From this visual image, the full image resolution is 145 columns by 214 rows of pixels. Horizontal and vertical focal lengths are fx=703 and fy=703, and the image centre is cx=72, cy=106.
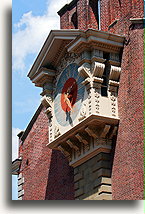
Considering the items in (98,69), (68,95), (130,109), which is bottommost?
(130,109)

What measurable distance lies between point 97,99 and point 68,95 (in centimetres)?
198

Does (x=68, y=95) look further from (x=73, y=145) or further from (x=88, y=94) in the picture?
(x=73, y=145)

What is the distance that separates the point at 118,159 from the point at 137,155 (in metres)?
1.27

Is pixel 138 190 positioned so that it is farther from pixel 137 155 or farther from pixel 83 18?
pixel 83 18

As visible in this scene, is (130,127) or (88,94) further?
(88,94)

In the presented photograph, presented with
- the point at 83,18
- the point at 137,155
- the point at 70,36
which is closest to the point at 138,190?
the point at 137,155

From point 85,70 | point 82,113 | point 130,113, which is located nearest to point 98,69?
Answer: point 85,70

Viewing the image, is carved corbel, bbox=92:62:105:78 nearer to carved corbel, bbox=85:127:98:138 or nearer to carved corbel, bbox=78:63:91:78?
carved corbel, bbox=78:63:91:78

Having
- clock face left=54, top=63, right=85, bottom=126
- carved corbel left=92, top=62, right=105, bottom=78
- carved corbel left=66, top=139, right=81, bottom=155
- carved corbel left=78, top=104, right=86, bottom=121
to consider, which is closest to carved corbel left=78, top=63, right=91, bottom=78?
carved corbel left=92, top=62, right=105, bottom=78

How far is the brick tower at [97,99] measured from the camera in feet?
77.7

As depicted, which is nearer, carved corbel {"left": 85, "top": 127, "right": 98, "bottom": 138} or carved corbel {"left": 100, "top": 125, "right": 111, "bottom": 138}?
carved corbel {"left": 100, "top": 125, "right": 111, "bottom": 138}

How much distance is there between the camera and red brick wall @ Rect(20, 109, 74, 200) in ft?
90.6

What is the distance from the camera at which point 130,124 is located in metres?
23.6

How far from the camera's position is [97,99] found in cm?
2434
